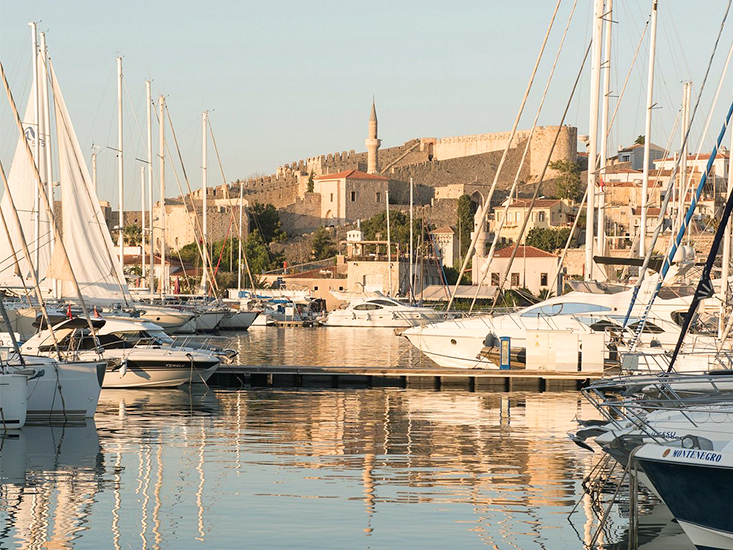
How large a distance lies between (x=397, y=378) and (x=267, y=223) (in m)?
70.8

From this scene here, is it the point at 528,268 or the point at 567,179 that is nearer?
the point at 528,268

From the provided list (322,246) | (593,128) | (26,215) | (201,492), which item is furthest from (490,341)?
(322,246)

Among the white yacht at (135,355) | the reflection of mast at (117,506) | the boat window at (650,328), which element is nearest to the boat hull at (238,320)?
the white yacht at (135,355)

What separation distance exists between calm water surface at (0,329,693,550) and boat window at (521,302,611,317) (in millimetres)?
2631

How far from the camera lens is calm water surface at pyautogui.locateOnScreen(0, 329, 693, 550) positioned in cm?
1034

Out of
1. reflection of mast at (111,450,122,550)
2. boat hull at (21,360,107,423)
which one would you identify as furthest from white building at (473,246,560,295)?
reflection of mast at (111,450,122,550)

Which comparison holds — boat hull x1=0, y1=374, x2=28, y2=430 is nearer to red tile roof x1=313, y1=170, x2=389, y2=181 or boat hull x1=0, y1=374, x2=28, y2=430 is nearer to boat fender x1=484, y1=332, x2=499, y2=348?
boat fender x1=484, y1=332, x2=499, y2=348

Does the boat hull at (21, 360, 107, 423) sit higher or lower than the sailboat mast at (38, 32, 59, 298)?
lower

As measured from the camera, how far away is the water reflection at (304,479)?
10.3 m

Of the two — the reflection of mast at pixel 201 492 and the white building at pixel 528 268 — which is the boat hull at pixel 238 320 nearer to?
the white building at pixel 528 268

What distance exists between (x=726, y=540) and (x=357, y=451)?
6628 mm

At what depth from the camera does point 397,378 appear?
23.1 m

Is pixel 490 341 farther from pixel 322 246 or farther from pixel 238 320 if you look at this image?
pixel 322 246

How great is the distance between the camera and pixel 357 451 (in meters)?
14.9
